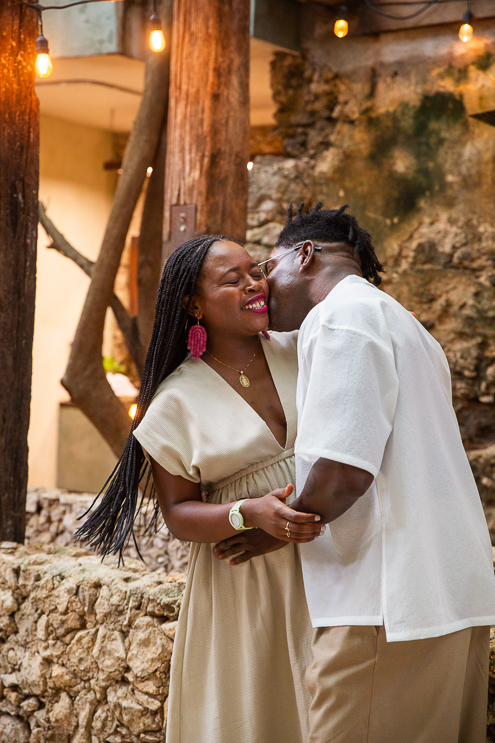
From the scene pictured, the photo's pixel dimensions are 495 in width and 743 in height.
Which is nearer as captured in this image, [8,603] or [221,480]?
[221,480]

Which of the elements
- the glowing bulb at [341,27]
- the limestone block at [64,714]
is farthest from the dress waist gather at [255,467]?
the glowing bulb at [341,27]

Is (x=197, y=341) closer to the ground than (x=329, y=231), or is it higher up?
closer to the ground

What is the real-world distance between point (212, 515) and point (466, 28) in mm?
4417

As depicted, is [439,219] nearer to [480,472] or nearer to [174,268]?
[480,472]

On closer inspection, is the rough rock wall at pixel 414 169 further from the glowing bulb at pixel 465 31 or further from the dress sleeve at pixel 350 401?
the dress sleeve at pixel 350 401

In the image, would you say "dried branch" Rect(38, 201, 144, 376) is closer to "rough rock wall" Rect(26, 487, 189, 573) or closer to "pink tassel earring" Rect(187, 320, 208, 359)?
"rough rock wall" Rect(26, 487, 189, 573)

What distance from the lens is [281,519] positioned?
1786 mm

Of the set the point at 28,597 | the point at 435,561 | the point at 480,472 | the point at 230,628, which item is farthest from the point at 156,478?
the point at 480,472

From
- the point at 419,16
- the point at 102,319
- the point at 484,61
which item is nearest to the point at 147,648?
the point at 102,319

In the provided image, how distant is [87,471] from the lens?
353 inches

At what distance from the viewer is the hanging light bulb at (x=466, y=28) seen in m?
5.14

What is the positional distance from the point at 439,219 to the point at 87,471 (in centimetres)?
511

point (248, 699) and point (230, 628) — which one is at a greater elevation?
point (230, 628)

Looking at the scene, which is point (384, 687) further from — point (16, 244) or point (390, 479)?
point (16, 244)
